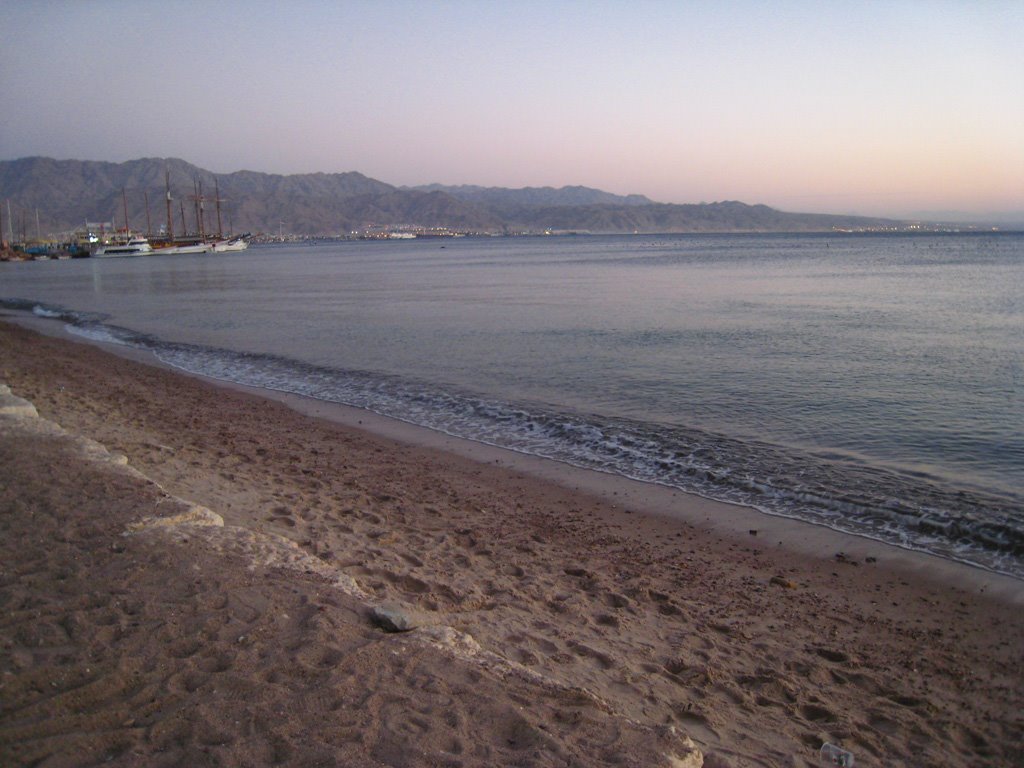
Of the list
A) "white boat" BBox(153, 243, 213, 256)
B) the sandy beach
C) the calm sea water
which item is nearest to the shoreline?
the sandy beach

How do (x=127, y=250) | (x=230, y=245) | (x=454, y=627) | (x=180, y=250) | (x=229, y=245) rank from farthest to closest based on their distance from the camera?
(x=230, y=245)
(x=229, y=245)
(x=180, y=250)
(x=127, y=250)
(x=454, y=627)

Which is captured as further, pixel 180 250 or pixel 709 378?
pixel 180 250

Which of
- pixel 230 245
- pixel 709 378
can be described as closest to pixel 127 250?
pixel 230 245

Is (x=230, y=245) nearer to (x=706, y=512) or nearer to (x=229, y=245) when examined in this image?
(x=229, y=245)

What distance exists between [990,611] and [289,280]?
51257 mm

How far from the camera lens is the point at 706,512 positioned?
8.22 metres

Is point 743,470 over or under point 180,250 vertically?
under

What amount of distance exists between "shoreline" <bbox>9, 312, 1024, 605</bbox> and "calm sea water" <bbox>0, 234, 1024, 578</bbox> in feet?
0.89

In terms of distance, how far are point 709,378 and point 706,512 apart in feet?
24.6

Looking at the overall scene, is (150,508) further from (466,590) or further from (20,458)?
(466,590)

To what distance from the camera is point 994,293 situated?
→ 112 feet

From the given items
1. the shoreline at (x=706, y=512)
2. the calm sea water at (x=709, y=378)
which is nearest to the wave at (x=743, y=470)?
the calm sea water at (x=709, y=378)

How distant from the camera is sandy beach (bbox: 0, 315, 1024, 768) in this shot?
11.2 feet

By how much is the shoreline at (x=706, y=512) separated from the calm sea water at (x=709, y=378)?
0.27 m
